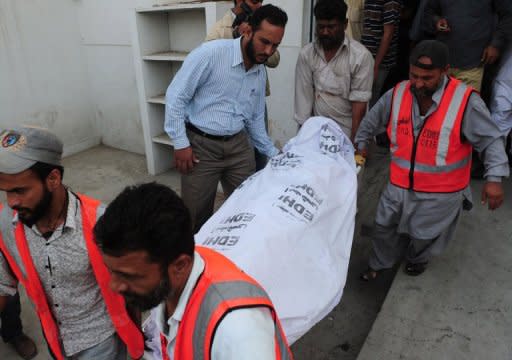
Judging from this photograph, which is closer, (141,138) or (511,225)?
(511,225)

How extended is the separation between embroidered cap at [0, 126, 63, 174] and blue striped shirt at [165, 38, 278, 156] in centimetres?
109

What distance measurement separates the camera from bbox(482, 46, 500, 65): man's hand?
3.18 m

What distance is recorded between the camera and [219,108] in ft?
8.43

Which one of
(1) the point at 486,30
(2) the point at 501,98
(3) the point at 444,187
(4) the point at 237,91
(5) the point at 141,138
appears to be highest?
(1) the point at 486,30

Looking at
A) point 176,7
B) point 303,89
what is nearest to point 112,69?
point 176,7

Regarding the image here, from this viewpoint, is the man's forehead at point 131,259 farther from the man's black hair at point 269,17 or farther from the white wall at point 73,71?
the white wall at point 73,71

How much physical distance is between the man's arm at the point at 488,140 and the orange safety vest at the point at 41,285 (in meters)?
2.09

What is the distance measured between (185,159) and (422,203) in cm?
160

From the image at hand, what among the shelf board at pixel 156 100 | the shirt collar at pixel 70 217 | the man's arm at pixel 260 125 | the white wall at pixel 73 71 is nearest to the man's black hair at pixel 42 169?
the shirt collar at pixel 70 217

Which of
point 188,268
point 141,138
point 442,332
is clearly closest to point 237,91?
point 188,268

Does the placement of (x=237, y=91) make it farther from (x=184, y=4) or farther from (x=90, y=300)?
(x=184, y=4)

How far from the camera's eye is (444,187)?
2.51 metres

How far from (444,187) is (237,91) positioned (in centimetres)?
147

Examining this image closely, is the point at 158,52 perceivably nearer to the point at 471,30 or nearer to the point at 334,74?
the point at 334,74
